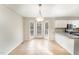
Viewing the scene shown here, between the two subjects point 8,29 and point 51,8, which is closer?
point 8,29

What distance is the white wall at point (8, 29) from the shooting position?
3012 mm

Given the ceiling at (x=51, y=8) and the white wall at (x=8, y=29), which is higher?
the ceiling at (x=51, y=8)

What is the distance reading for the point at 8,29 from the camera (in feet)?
11.6

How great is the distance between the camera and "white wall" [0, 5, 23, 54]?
9.88ft

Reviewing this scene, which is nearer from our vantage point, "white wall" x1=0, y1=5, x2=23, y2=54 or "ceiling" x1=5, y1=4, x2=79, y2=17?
"ceiling" x1=5, y1=4, x2=79, y2=17

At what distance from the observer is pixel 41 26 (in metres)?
4.41

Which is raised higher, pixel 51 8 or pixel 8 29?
pixel 51 8

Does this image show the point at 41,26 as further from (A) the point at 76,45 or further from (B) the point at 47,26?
(A) the point at 76,45

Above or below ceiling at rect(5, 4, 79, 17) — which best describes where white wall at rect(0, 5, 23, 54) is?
below

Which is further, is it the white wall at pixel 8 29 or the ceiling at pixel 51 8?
the white wall at pixel 8 29

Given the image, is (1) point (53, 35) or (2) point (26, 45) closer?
(2) point (26, 45)
